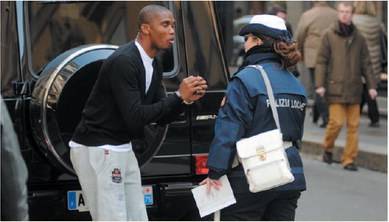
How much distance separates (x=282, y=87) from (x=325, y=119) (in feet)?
23.2

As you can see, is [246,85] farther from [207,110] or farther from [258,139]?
[207,110]

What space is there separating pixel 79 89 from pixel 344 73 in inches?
171

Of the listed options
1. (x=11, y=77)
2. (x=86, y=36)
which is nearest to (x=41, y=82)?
(x=11, y=77)

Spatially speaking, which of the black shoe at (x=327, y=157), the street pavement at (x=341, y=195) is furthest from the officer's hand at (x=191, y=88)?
the black shoe at (x=327, y=157)

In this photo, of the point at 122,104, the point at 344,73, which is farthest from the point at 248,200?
the point at 344,73

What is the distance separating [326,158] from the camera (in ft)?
30.5

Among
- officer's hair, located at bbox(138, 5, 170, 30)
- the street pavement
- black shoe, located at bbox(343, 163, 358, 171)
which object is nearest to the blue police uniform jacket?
officer's hair, located at bbox(138, 5, 170, 30)

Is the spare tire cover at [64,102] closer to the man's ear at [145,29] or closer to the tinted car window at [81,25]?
the tinted car window at [81,25]

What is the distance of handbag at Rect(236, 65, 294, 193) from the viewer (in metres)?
4.03

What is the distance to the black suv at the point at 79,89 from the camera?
4.96 m

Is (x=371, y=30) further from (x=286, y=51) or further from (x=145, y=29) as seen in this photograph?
(x=145, y=29)

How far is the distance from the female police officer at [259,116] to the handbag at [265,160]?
6 centimetres

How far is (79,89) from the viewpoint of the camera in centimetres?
498

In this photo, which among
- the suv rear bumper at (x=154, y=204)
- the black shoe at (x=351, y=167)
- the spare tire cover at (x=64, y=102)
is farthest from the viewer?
the black shoe at (x=351, y=167)
